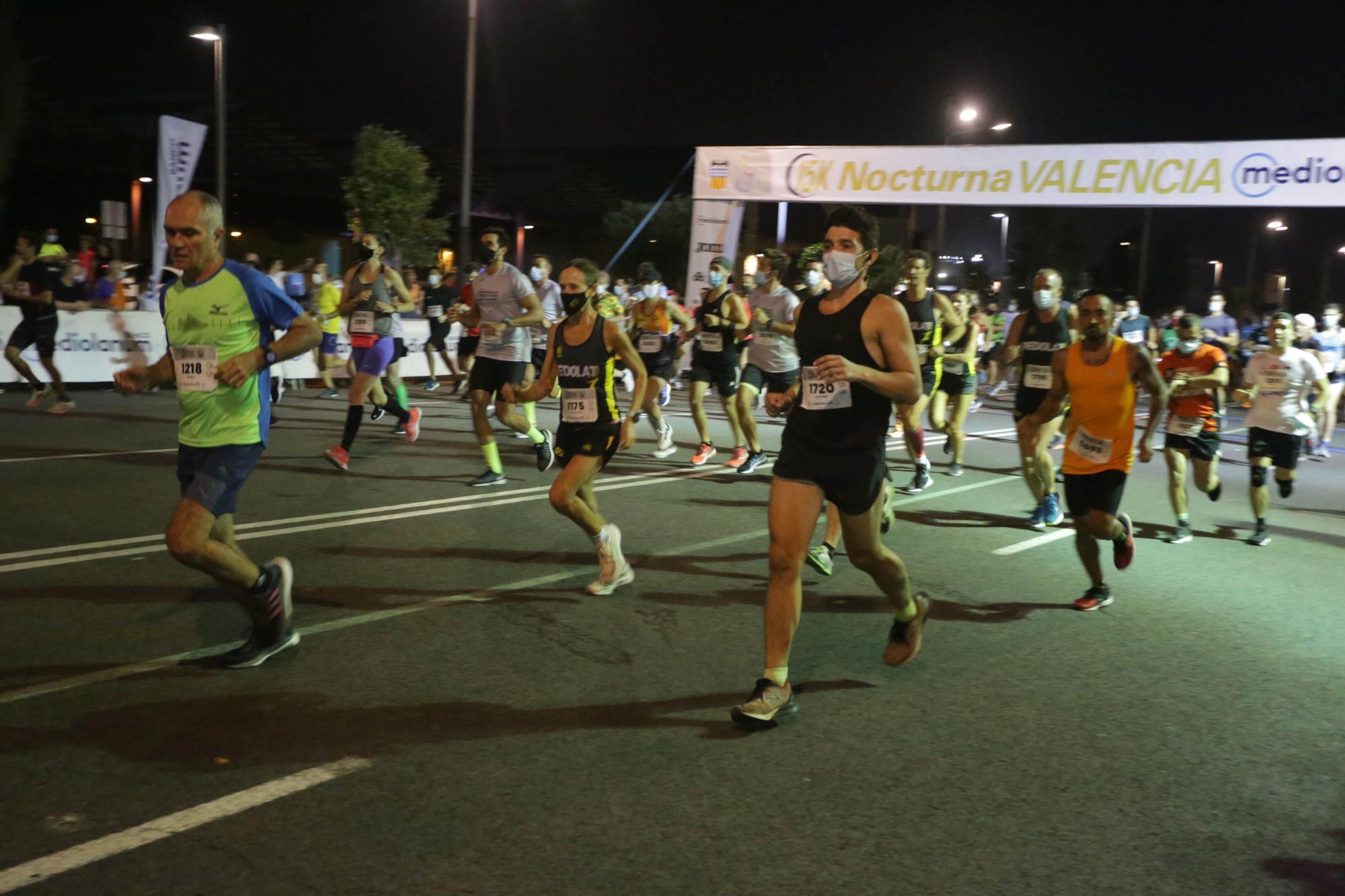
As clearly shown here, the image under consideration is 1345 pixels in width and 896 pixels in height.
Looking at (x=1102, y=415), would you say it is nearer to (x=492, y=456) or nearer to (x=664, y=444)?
(x=492, y=456)

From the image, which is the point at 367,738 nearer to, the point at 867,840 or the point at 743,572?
the point at 867,840

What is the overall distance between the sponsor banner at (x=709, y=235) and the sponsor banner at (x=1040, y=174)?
36 centimetres

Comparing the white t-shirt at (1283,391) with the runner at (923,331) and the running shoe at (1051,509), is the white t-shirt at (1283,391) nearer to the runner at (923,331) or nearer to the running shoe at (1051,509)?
the running shoe at (1051,509)

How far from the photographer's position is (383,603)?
5988mm

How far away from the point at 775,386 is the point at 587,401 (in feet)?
14.4

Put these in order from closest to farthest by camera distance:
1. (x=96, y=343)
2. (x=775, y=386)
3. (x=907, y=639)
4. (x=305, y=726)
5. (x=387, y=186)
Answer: (x=305, y=726), (x=907, y=639), (x=775, y=386), (x=96, y=343), (x=387, y=186)

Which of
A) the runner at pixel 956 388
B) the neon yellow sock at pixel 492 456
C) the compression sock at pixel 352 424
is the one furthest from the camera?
the runner at pixel 956 388

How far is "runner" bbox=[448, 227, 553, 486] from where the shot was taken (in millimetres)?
10055

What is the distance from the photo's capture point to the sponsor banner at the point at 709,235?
20.6 m

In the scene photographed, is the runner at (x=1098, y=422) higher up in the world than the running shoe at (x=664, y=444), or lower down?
higher up

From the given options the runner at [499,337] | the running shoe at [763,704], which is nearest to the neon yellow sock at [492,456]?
the runner at [499,337]

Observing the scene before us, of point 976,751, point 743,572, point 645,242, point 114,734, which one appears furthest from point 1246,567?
point 645,242

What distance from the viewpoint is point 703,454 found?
1188cm

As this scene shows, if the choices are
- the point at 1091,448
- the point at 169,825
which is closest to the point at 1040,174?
the point at 1091,448
